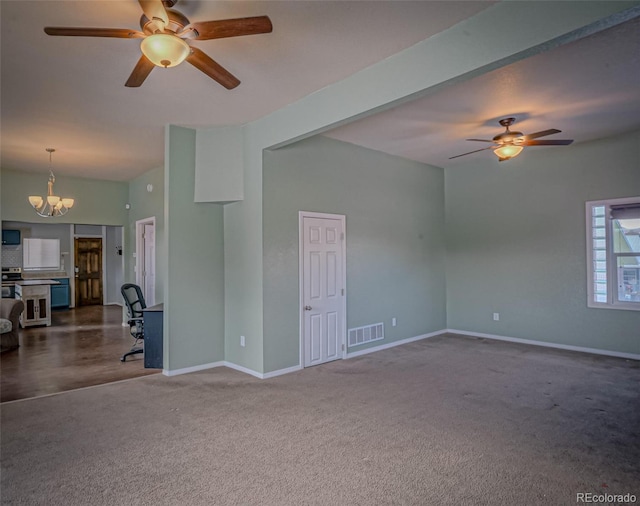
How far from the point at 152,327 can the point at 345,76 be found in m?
3.65

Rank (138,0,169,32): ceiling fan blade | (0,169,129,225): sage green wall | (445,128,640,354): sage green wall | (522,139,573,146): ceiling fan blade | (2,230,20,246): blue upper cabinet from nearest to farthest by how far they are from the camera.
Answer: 1. (138,0,169,32): ceiling fan blade
2. (522,139,573,146): ceiling fan blade
3. (445,128,640,354): sage green wall
4. (0,169,129,225): sage green wall
5. (2,230,20,246): blue upper cabinet

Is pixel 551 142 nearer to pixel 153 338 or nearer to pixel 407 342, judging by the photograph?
pixel 407 342

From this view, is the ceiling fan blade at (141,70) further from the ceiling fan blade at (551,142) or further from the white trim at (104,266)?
the white trim at (104,266)

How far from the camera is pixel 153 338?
493 cm

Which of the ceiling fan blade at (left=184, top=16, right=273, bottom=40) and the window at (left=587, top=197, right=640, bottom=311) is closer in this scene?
the ceiling fan blade at (left=184, top=16, right=273, bottom=40)

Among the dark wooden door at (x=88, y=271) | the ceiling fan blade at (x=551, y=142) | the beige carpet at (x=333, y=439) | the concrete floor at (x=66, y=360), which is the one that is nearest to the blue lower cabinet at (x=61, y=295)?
the dark wooden door at (x=88, y=271)

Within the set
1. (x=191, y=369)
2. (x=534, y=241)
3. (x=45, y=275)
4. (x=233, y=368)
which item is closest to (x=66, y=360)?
(x=191, y=369)

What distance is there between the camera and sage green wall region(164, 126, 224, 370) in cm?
475

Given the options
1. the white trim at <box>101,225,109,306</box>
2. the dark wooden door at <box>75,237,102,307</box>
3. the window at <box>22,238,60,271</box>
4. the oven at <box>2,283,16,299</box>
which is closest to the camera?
the oven at <box>2,283,16,299</box>

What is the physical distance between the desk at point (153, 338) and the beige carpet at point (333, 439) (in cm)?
40

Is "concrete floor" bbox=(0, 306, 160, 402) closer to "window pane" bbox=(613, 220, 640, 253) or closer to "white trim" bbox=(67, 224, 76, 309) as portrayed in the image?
"white trim" bbox=(67, 224, 76, 309)

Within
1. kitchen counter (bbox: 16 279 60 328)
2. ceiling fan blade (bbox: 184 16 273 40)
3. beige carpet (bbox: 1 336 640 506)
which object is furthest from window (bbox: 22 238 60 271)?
ceiling fan blade (bbox: 184 16 273 40)

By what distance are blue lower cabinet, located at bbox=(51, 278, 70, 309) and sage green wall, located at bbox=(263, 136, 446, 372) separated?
27.3 ft

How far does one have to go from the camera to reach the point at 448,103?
13.5ft
